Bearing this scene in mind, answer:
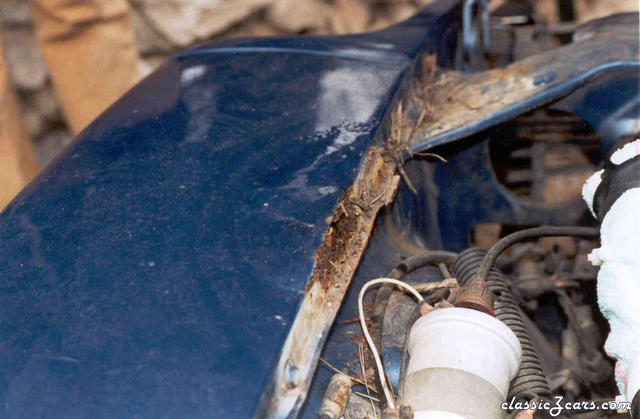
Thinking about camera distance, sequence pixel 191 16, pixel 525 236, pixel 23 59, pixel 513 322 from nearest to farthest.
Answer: pixel 513 322 → pixel 525 236 → pixel 23 59 → pixel 191 16

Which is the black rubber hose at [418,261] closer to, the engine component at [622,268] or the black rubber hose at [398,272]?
the black rubber hose at [398,272]

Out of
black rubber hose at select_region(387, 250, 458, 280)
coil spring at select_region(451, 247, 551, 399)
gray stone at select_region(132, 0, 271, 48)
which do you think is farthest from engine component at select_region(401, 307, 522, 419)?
gray stone at select_region(132, 0, 271, 48)

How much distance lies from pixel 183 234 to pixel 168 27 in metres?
3.01

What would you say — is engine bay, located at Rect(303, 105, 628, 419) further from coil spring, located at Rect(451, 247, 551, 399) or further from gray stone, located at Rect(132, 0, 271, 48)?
gray stone, located at Rect(132, 0, 271, 48)

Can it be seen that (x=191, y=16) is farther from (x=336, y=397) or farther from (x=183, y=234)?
(x=336, y=397)

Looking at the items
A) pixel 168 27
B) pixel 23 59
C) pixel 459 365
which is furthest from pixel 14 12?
pixel 459 365

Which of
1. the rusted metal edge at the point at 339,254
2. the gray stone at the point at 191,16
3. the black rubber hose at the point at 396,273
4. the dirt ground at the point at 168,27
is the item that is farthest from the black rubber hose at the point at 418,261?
the gray stone at the point at 191,16

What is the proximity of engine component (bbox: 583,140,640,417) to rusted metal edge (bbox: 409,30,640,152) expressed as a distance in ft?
1.19

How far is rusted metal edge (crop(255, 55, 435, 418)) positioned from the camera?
2.43 ft

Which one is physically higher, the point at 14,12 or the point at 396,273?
the point at 14,12

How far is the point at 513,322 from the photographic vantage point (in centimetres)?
99

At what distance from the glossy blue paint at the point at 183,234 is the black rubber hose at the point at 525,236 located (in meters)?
0.27

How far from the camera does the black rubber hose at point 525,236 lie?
3.21 feet

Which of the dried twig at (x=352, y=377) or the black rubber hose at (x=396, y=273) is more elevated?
the black rubber hose at (x=396, y=273)
